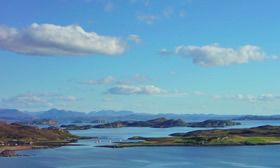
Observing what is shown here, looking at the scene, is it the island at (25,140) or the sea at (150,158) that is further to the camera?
the island at (25,140)

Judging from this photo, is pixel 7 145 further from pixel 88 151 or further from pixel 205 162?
pixel 205 162

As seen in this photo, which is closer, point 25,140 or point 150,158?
point 150,158

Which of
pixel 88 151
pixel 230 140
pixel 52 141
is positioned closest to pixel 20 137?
pixel 52 141

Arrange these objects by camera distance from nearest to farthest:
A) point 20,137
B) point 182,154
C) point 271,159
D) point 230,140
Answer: point 271,159
point 182,154
point 230,140
point 20,137

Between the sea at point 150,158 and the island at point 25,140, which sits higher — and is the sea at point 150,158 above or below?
below

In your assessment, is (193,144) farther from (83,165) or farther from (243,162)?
(83,165)

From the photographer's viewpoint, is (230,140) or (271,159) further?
(230,140)

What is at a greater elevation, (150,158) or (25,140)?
(25,140)

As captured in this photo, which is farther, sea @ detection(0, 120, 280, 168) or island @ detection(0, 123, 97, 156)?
island @ detection(0, 123, 97, 156)

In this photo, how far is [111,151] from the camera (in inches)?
5640

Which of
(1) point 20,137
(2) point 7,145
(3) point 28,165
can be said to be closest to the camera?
(3) point 28,165

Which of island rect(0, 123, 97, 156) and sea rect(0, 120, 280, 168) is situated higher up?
island rect(0, 123, 97, 156)

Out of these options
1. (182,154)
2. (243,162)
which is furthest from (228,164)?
(182,154)

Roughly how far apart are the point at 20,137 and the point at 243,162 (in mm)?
112315
